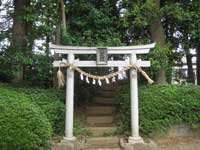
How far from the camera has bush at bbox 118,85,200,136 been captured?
29.6 ft

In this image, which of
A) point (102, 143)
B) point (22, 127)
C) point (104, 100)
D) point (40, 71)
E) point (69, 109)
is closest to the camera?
point (22, 127)

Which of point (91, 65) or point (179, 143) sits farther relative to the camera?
point (179, 143)

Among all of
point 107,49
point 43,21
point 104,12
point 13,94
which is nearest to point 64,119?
point 13,94

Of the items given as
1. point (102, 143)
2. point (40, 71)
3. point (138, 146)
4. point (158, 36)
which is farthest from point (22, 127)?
point (158, 36)

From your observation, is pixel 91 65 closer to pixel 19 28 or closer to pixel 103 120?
pixel 103 120

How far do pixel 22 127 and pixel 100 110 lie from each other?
12.8ft

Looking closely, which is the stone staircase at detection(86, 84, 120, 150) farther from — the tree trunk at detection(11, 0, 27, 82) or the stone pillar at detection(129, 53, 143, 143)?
the tree trunk at detection(11, 0, 27, 82)

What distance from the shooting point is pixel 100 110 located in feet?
35.2

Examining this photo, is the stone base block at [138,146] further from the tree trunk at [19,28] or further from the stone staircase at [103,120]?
the tree trunk at [19,28]

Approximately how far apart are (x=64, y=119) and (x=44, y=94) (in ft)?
2.80

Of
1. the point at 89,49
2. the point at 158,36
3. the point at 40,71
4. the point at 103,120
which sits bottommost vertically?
the point at 103,120

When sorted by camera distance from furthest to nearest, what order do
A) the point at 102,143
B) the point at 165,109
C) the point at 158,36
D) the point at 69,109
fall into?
the point at 158,36, the point at 165,109, the point at 102,143, the point at 69,109

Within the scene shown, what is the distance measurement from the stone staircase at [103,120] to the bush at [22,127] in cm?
156

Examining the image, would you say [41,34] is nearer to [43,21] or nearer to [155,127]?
[43,21]
